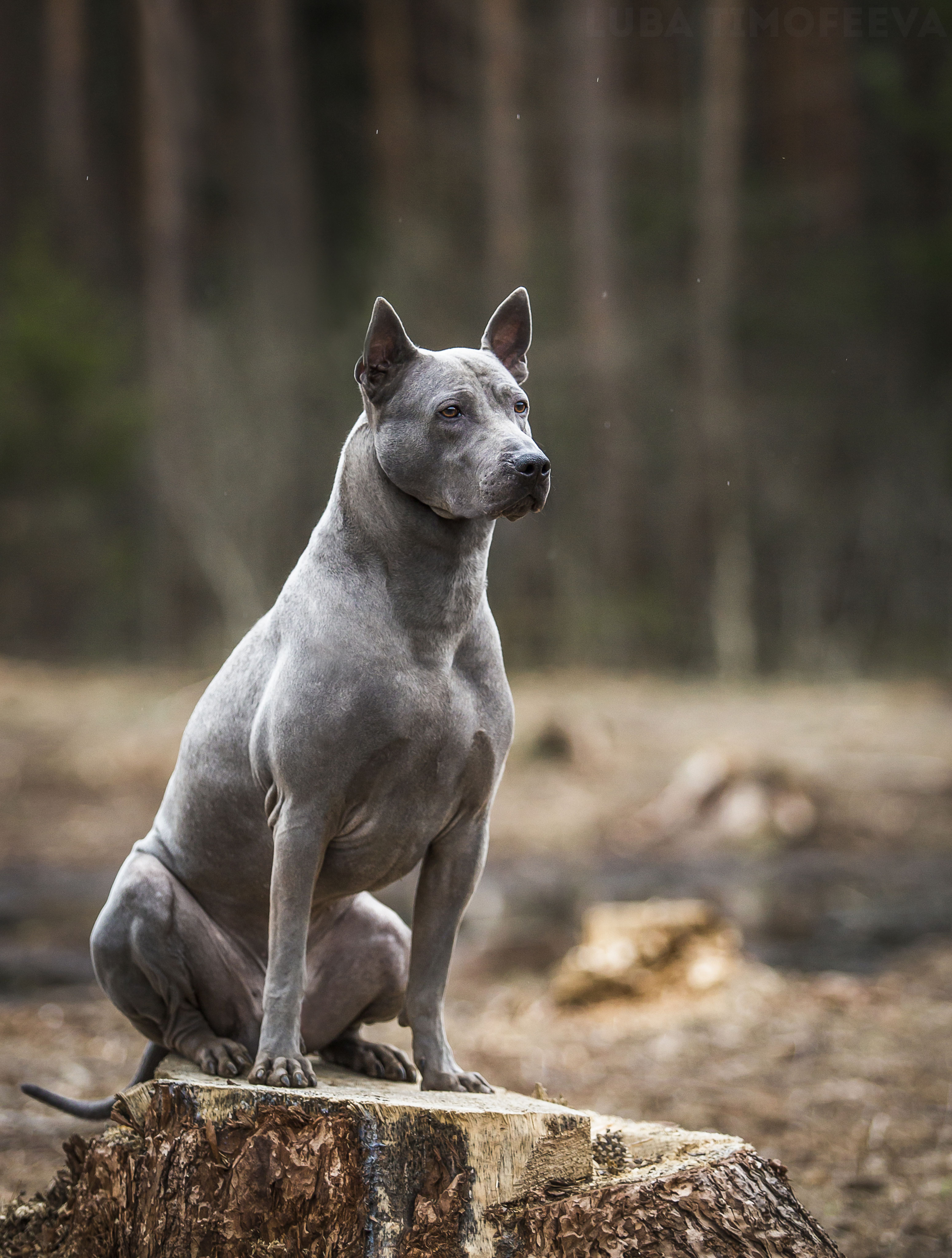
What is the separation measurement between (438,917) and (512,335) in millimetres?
1553

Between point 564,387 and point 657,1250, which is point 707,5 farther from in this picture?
point 657,1250

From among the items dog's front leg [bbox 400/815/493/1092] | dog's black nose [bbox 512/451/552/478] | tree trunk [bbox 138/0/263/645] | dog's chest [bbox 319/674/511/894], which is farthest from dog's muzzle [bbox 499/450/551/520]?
tree trunk [bbox 138/0/263/645]

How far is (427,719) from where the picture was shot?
9.83 feet

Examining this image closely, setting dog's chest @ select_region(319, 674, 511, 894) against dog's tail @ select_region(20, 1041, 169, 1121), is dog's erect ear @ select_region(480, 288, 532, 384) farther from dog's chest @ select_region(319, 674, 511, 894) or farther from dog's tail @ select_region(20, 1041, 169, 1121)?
dog's tail @ select_region(20, 1041, 169, 1121)

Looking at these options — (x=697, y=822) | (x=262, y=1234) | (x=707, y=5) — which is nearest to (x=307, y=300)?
(x=707, y=5)

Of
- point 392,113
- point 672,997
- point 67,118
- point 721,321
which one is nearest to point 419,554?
Result: point 672,997

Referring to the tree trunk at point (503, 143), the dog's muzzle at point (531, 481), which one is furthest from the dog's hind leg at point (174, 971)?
the tree trunk at point (503, 143)

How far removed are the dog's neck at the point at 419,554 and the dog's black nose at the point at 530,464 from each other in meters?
0.34

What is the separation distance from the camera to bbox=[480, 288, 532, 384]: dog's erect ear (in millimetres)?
3252

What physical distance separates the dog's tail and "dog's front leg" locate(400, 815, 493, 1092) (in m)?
0.77

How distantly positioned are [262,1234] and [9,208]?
23129 millimetres

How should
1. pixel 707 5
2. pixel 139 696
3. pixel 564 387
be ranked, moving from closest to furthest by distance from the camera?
pixel 139 696 < pixel 564 387 < pixel 707 5

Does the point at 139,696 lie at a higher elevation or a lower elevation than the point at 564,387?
lower

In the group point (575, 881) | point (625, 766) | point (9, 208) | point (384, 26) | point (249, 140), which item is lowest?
point (575, 881)
